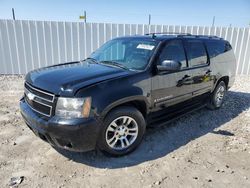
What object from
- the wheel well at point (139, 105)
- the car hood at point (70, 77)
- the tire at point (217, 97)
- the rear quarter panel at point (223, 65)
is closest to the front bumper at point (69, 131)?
the car hood at point (70, 77)

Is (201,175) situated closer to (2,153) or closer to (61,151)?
(61,151)

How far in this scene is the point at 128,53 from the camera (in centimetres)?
404

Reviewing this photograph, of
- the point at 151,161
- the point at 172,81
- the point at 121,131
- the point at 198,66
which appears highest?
the point at 198,66

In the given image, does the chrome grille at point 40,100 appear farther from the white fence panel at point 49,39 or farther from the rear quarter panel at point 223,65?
the white fence panel at point 49,39

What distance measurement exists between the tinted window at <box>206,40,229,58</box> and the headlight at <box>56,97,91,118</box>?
10.9 feet

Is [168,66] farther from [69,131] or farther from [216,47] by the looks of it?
[216,47]

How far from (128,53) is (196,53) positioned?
1488 mm

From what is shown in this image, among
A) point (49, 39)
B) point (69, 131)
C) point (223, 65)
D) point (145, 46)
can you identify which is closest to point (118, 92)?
point (69, 131)

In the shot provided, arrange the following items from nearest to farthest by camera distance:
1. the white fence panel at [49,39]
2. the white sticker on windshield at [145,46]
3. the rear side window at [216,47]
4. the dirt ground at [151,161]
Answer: the dirt ground at [151,161], the white sticker on windshield at [145,46], the rear side window at [216,47], the white fence panel at [49,39]

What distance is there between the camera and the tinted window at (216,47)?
4.99 m

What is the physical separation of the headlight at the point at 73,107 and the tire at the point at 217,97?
3.48 meters

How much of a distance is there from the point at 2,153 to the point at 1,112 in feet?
6.35

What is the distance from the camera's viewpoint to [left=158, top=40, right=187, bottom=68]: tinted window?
3818 millimetres

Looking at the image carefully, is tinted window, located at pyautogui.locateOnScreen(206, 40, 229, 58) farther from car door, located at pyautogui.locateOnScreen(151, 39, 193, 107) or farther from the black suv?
car door, located at pyautogui.locateOnScreen(151, 39, 193, 107)
